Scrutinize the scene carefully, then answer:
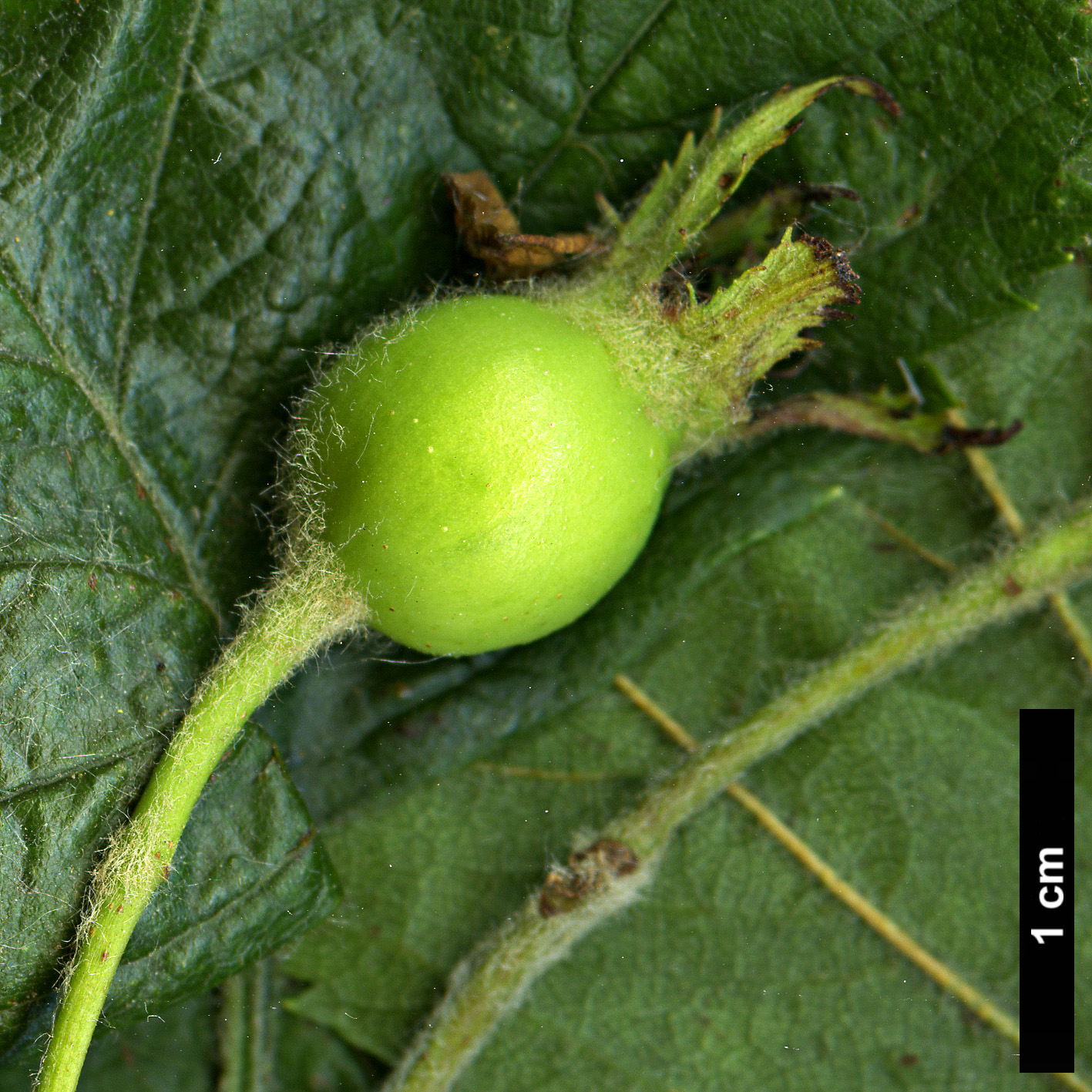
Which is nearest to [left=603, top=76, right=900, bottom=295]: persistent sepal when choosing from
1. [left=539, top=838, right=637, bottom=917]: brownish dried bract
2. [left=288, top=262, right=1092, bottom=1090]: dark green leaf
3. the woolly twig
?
[left=288, top=262, right=1092, bottom=1090]: dark green leaf

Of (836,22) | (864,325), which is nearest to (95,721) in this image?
(864,325)

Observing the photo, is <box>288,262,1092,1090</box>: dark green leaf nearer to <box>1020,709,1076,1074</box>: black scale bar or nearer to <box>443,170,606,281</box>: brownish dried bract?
<box>1020,709,1076,1074</box>: black scale bar

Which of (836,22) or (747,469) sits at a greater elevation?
(836,22)

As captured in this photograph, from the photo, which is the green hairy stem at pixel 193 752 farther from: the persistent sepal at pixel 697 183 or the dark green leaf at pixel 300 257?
the persistent sepal at pixel 697 183

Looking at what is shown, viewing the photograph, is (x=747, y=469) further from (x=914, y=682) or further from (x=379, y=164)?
(x=379, y=164)

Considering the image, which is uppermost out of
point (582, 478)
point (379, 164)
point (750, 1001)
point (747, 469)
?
point (379, 164)

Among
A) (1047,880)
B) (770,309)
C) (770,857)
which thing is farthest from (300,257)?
(1047,880)

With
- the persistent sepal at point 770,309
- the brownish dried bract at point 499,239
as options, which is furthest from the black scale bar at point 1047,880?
the brownish dried bract at point 499,239
